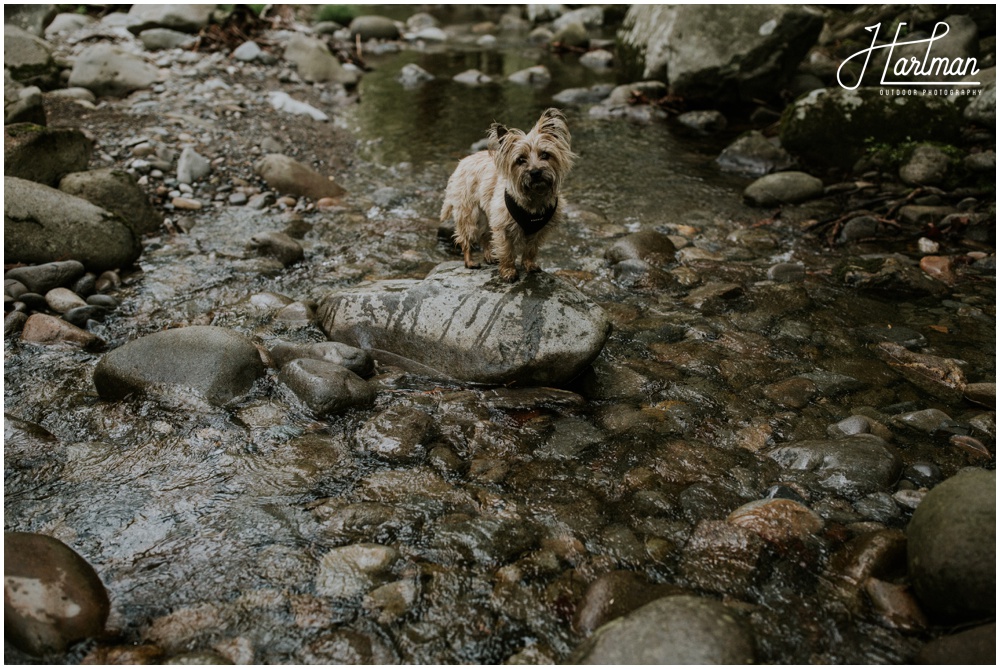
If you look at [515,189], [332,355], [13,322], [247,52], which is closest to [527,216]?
[515,189]

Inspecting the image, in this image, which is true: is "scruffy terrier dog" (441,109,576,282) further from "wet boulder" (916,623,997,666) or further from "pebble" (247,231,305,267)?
"wet boulder" (916,623,997,666)

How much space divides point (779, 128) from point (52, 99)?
1251cm

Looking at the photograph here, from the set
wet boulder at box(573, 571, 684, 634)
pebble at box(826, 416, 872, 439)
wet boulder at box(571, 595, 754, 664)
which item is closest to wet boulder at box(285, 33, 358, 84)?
pebble at box(826, 416, 872, 439)

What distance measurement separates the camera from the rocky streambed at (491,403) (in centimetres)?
329

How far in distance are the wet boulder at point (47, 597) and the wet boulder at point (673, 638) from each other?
95.0 inches

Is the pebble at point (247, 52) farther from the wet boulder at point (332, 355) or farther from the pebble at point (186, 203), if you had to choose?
the wet boulder at point (332, 355)

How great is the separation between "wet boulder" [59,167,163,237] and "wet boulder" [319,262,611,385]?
3591 mm

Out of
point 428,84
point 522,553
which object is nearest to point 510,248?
point 522,553

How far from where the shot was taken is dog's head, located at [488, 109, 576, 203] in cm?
502

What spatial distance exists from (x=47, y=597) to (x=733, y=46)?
13723 mm

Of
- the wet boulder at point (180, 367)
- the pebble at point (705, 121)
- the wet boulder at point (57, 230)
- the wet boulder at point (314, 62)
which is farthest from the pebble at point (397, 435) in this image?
the wet boulder at point (314, 62)

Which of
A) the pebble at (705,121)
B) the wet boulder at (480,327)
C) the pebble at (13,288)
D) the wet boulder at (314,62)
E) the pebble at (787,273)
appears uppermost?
the pebble at (705,121)

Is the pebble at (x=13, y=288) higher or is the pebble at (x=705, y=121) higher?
the pebble at (x=705, y=121)

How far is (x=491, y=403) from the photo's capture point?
517 cm
